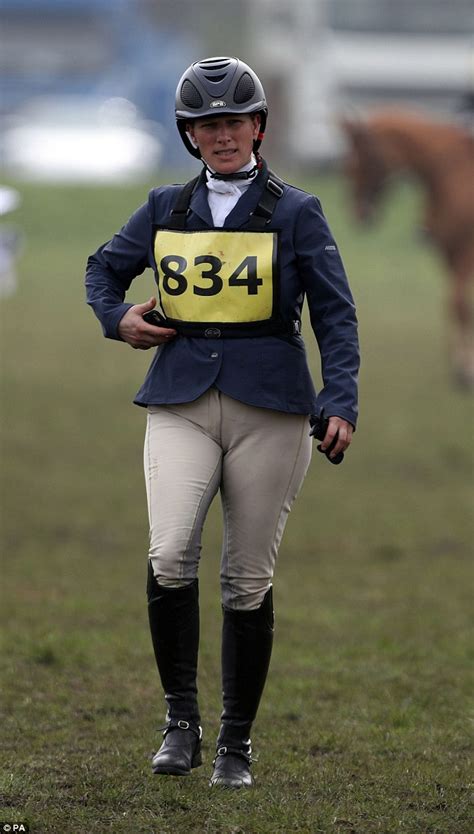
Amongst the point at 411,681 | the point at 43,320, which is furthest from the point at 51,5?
the point at 411,681

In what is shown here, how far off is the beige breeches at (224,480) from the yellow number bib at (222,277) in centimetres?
22

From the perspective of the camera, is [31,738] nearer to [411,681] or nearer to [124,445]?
[411,681]

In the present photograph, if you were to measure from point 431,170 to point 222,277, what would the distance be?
13.3 metres

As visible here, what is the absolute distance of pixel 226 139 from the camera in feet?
14.4

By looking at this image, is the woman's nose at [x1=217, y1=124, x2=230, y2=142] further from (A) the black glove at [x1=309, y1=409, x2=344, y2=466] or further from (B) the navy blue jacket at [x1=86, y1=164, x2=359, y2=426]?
(A) the black glove at [x1=309, y1=409, x2=344, y2=466]

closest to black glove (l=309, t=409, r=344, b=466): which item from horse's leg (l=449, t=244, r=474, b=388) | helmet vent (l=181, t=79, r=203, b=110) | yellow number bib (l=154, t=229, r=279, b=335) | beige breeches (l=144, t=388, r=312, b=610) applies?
beige breeches (l=144, t=388, r=312, b=610)

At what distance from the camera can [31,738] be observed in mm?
5098

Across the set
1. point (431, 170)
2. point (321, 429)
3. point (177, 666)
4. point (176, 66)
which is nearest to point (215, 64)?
point (321, 429)

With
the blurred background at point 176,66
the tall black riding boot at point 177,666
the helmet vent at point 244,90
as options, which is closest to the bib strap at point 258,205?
the helmet vent at point 244,90

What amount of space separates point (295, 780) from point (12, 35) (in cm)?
4485

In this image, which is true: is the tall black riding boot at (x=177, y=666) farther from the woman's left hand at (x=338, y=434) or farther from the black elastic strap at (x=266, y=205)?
the black elastic strap at (x=266, y=205)

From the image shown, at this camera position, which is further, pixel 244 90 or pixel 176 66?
pixel 176 66

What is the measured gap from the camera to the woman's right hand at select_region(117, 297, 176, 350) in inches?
175

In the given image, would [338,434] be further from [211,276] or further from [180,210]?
[180,210]
